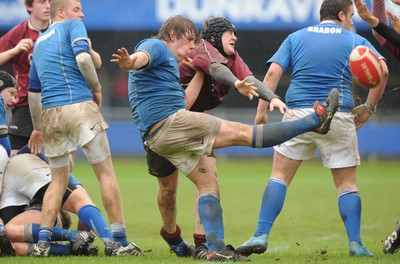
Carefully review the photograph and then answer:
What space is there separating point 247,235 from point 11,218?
2781 millimetres

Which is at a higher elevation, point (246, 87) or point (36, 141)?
point (246, 87)

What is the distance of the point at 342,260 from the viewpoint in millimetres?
6504

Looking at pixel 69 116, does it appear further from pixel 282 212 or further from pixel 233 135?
pixel 282 212

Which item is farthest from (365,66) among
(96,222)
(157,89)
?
(96,222)

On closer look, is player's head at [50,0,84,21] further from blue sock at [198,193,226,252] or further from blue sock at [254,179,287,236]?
blue sock at [254,179,287,236]

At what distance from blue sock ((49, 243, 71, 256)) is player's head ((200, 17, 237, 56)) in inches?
82.8

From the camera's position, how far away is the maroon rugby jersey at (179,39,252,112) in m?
6.75

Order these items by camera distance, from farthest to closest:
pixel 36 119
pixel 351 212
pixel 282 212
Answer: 1. pixel 282 212
2. pixel 36 119
3. pixel 351 212

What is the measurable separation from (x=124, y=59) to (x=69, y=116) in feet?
4.17

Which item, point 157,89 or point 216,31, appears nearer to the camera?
point 157,89

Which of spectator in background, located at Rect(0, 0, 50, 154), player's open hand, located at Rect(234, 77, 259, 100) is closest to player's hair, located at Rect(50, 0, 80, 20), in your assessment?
spectator in background, located at Rect(0, 0, 50, 154)

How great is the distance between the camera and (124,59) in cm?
596

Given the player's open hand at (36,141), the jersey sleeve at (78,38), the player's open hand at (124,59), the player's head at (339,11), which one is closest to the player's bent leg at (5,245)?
the player's open hand at (36,141)

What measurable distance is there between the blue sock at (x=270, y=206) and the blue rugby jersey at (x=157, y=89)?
115 centimetres
